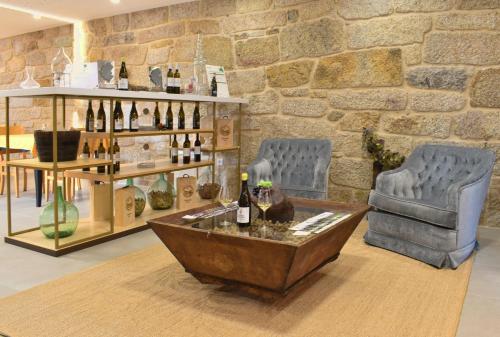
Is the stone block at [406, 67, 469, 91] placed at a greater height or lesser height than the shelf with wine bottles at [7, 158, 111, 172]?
greater

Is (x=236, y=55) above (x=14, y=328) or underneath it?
above

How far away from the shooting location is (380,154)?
447 centimetres

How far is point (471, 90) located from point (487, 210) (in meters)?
1.10

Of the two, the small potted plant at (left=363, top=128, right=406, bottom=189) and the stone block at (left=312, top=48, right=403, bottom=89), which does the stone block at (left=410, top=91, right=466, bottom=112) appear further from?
the small potted plant at (left=363, top=128, right=406, bottom=189)

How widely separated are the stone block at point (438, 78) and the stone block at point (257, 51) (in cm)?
152

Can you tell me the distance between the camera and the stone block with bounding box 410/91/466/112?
4207mm

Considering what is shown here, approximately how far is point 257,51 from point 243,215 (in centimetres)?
317

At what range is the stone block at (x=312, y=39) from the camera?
4742 millimetres

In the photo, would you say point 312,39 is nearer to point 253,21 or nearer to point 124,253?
point 253,21

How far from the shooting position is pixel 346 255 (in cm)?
333

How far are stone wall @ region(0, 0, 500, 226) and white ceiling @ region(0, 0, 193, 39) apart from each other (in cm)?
34

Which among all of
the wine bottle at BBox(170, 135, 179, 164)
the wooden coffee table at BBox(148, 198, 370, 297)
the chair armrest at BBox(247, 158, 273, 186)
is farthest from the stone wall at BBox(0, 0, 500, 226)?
the wooden coffee table at BBox(148, 198, 370, 297)

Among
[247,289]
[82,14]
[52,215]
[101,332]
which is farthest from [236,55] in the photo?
[101,332]

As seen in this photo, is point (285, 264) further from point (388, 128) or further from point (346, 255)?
point (388, 128)
